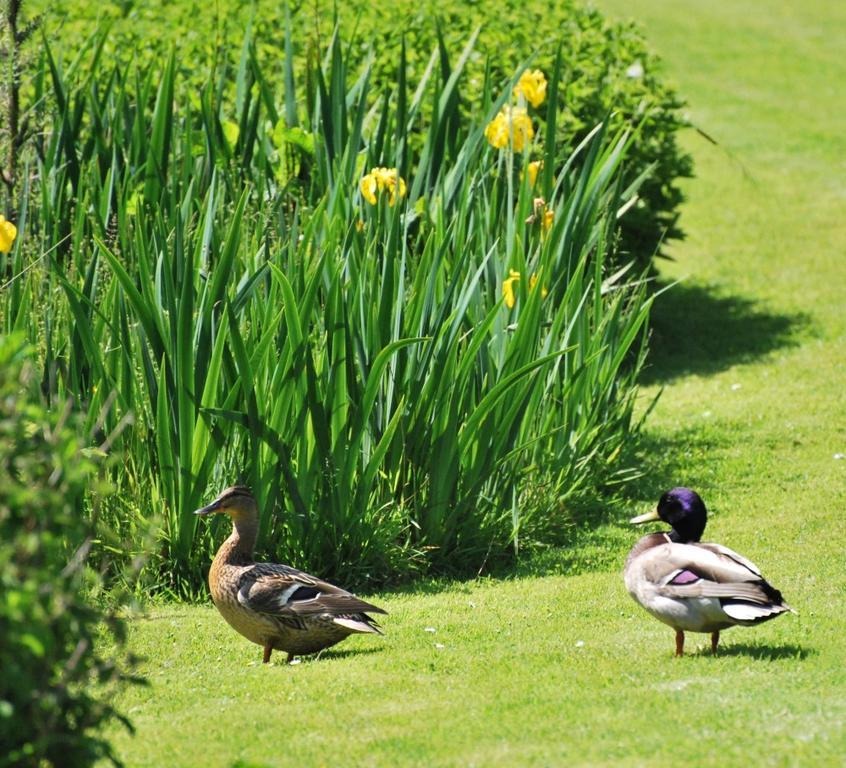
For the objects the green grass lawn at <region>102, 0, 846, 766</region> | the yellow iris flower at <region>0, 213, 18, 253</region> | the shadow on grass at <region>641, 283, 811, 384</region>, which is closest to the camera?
the green grass lawn at <region>102, 0, 846, 766</region>

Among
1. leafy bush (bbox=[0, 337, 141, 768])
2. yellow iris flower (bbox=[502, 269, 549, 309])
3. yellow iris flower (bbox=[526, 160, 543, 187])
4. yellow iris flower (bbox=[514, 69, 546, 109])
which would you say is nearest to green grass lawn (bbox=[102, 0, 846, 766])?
leafy bush (bbox=[0, 337, 141, 768])

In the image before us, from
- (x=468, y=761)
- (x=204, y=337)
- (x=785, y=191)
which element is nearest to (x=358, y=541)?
(x=204, y=337)

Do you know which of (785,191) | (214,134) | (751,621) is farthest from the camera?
(785,191)

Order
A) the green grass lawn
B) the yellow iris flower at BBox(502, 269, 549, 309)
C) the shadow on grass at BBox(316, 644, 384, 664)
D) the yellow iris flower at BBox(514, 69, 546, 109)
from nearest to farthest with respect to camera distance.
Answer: the green grass lawn
the shadow on grass at BBox(316, 644, 384, 664)
the yellow iris flower at BBox(502, 269, 549, 309)
the yellow iris flower at BBox(514, 69, 546, 109)

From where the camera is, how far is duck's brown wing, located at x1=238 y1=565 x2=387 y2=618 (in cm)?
518

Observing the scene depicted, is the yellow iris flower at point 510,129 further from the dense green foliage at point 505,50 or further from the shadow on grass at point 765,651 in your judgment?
the shadow on grass at point 765,651

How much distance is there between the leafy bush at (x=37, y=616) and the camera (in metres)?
→ 2.97

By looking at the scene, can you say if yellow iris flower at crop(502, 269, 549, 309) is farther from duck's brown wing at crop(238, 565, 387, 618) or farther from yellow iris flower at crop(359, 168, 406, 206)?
duck's brown wing at crop(238, 565, 387, 618)

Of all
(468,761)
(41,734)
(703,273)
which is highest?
(41,734)

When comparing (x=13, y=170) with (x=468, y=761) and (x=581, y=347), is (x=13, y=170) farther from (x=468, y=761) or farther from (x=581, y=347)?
(x=468, y=761)

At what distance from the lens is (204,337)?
19.3 feet

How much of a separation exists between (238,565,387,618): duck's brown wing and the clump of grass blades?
791 millimetres

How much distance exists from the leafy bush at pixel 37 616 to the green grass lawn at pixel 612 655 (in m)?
0.61

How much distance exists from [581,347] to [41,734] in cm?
440
